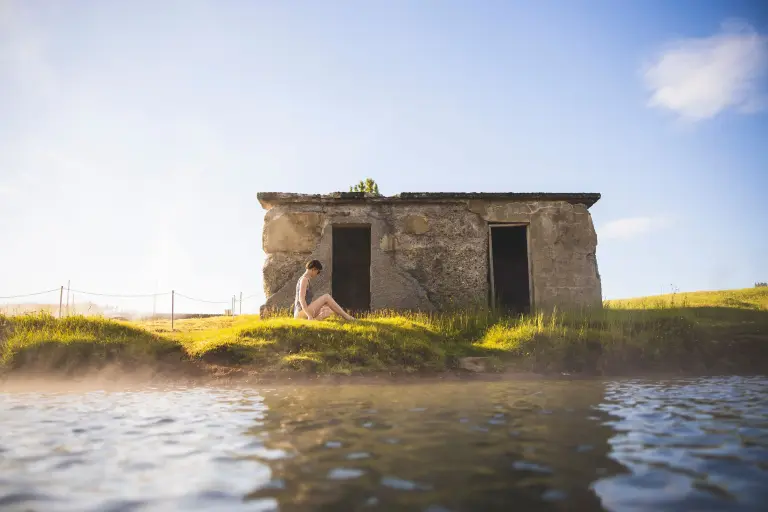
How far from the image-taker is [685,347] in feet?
27.5

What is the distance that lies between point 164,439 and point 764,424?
4.02 m

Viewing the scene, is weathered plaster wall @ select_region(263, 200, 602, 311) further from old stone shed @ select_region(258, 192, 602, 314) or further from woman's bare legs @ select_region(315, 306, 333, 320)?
woman's bare legs @ select_region(315, 306, 333, 320)

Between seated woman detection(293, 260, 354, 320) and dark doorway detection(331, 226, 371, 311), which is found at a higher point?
dark doorway detection(331, 226, 371, 311)

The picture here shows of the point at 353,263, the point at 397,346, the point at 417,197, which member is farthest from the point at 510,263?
the point at 397,346

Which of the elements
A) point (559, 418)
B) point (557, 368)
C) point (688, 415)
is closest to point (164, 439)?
point (559, 418)

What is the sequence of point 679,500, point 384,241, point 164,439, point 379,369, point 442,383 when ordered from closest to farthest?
1. point 679,500
2. point 164,439
3. point 442,383
4. point 379,369
5. point 384,241

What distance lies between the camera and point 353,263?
15273 mm

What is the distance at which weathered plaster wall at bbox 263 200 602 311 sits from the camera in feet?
36.1

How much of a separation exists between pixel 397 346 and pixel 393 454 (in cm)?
515

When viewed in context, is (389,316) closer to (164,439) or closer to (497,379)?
(497,379)

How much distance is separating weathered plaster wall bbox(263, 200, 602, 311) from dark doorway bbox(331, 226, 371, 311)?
151 inches

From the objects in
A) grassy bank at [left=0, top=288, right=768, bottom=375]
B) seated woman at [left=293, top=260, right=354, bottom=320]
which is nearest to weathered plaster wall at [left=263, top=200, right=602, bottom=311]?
seated woman at [left=293, top=260, right=354, bottom=320]

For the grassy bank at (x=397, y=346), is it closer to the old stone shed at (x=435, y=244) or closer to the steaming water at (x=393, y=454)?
the old stone shed at (x=435, y=244)

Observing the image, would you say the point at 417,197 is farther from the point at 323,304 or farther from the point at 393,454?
the point at 393,454
